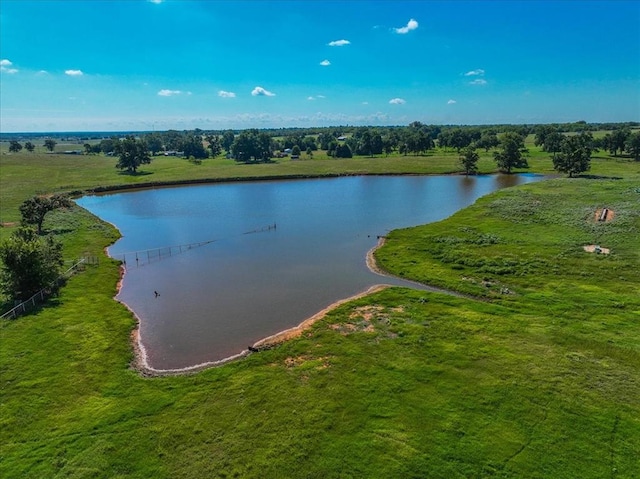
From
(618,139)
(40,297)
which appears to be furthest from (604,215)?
(618,139)

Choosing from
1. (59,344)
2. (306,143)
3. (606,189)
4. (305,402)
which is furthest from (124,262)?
(306,143)

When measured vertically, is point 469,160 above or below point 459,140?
below

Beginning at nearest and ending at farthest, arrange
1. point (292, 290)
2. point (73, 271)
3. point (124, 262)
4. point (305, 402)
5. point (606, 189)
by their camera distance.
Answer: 1. point (305, 402)
2. point (292, 290)
3. point (73, 271)
4. point (124, 262)
5. point (606, 189)

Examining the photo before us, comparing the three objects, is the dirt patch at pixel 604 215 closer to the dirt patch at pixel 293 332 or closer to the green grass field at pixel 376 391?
the green grass field at pixel 376 391

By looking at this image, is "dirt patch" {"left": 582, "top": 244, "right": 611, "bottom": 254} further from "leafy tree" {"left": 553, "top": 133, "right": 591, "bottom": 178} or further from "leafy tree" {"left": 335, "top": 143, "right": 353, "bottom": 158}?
"leafy tree" {"left": 335, "top": 143, "right": 353, "bottom": 158}

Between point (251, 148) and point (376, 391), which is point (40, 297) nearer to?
point (376, 391)

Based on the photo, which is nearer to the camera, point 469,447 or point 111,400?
point 469,447

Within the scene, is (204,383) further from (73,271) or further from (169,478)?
(73,271)
